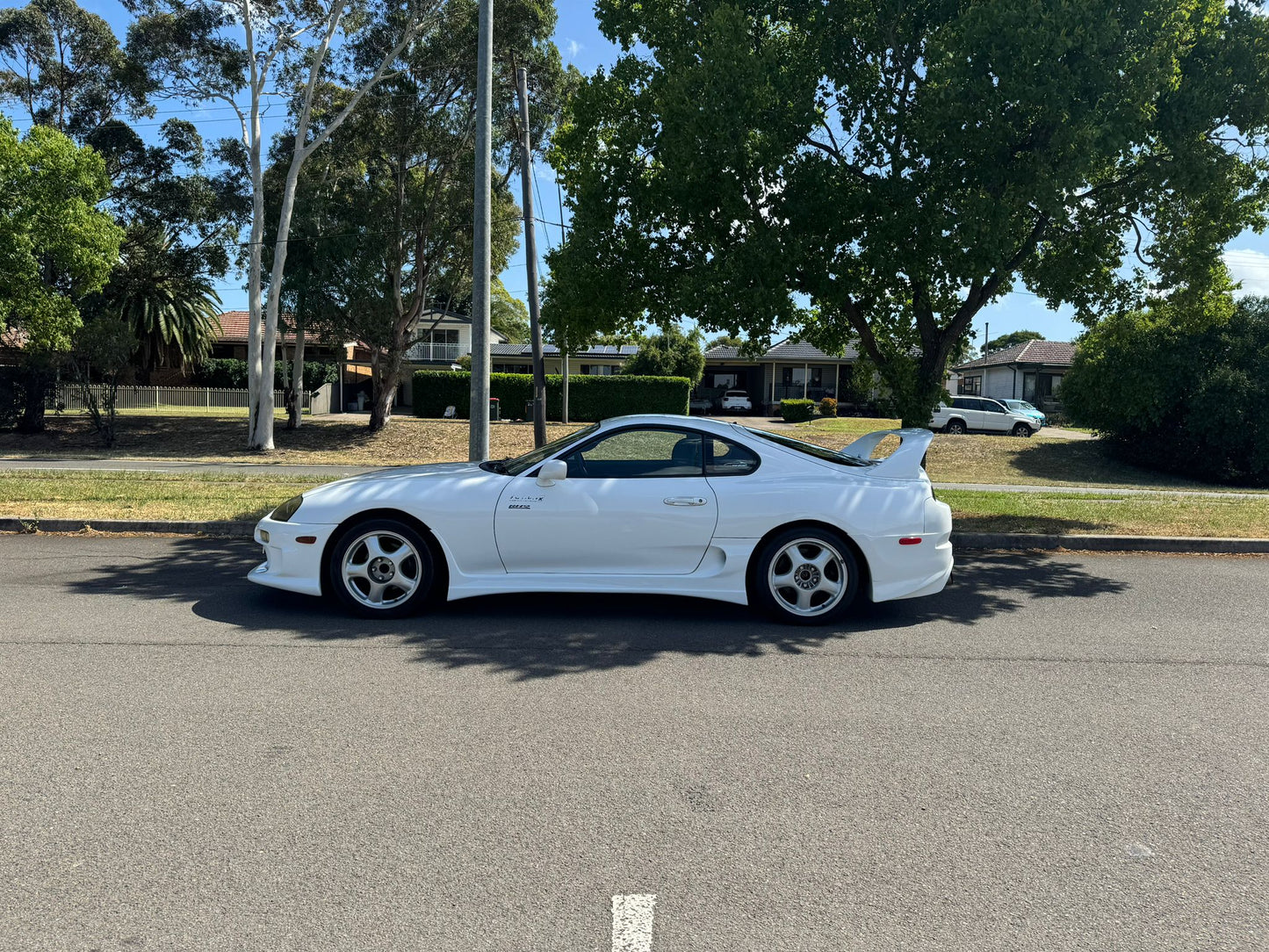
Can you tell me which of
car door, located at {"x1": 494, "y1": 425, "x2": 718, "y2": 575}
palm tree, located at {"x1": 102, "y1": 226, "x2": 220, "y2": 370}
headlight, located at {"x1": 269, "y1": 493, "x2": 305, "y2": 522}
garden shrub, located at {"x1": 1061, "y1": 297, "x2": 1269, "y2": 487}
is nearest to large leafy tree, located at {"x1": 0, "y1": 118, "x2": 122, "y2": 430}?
palm tree, located at {"x1": 102, "y1": 226, "x2": 220, "y2": 370}

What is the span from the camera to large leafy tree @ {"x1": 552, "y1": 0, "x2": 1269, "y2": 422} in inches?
368

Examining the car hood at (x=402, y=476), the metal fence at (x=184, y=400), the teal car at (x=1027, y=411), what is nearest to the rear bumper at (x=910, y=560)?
the car hood at (x=402, y=476)

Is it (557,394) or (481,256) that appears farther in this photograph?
(557,394)

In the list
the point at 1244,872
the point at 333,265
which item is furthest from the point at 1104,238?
the point at 333,265

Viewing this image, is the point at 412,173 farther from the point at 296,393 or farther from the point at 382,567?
the point at 382,567

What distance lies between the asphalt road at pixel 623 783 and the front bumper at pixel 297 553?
23 cm

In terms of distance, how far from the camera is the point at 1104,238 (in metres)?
11.1

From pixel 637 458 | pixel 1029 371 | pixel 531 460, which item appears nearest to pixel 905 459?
pixel 637 458

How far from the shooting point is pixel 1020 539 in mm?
10391

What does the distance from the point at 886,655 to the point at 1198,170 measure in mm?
7256

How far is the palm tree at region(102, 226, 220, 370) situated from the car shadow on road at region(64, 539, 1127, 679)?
2217 cm

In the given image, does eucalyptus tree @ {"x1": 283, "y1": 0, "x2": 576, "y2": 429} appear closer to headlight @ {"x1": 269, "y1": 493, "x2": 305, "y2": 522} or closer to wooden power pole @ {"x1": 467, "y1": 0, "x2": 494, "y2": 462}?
wooden power pole @ {"x1": 467, "y1": 0, "x2": 494, "y2": 462}

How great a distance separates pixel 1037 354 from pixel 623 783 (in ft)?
187

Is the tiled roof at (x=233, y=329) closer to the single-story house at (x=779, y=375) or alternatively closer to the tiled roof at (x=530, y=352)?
the tiled roof at (x=530, y=352)
